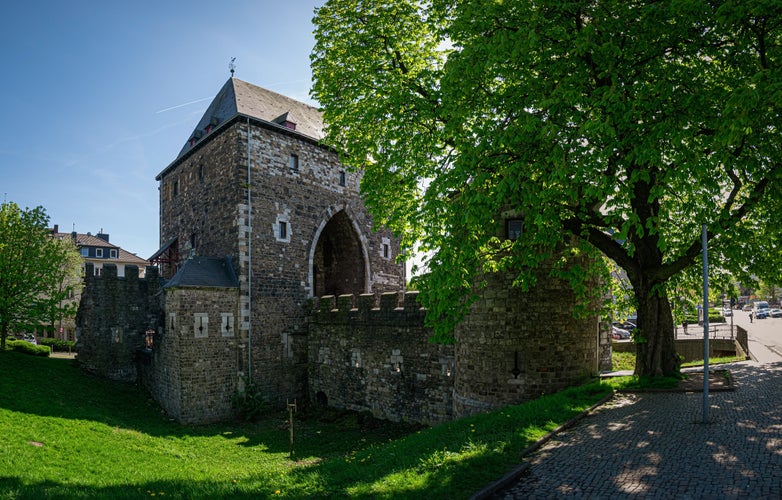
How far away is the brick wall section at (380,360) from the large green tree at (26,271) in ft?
38.0

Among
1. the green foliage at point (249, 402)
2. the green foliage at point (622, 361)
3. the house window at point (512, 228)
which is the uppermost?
the house window at point (512, 228)

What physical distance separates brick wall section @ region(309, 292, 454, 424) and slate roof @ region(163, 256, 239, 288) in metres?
3.87

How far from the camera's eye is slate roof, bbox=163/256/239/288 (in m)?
17.5

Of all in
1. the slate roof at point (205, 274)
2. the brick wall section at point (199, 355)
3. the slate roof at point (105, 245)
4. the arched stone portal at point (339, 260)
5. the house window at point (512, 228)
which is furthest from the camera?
the slate roof at point (105, 245)

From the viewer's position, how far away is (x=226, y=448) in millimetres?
14102

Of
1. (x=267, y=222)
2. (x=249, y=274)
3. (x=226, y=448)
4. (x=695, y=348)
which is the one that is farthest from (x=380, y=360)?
(x=695, y=348)

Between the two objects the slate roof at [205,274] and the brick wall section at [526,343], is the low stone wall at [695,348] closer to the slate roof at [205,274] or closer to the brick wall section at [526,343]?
the brick wall section at [526,343]

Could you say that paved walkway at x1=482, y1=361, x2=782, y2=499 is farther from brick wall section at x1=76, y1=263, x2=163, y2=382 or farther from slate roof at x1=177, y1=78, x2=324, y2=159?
brick wall section at x1=76, y1=263, x2=163, y2=382

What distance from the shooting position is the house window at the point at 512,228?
1182cm

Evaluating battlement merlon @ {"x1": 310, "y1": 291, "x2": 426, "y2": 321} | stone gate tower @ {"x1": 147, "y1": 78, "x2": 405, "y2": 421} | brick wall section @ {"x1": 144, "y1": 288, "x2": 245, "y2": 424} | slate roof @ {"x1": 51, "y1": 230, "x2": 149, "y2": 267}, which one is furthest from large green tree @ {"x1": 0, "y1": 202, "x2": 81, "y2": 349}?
slate roof @ {"x1": 51, "y1": 230, "x2": 149, "y2": 267}

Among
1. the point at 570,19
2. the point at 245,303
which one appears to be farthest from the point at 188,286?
the point at 570,19

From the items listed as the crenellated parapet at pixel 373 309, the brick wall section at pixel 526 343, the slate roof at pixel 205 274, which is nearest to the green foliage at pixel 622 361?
the brick wall section at pixel 526 343

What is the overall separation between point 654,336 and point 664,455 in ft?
17.9

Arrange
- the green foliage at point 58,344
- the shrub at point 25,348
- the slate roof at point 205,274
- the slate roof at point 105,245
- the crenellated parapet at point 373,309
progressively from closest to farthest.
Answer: the crenellated parapet at point 373,309 < the slate roof at point 205,274 < the shrub at point 25,348 < the green foliage at point 58,344 < the slate roof at point 105,245
